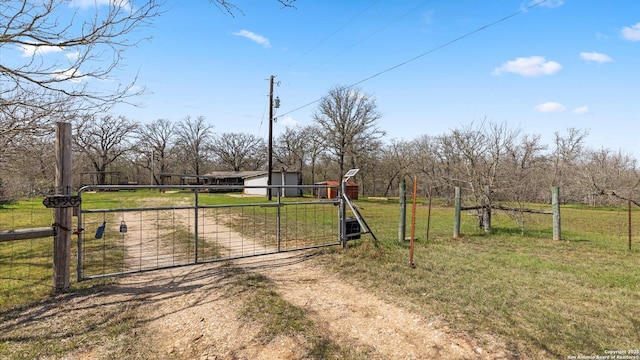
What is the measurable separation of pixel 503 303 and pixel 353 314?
190 cm

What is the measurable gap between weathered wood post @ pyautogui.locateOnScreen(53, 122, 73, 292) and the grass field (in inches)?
10.3

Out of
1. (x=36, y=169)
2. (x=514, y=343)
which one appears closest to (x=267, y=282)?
(x=514, y=343)

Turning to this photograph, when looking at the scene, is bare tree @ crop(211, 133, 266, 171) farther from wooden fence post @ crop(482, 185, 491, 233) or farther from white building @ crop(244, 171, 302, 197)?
wooden fence post @ crop(482, 185, 491, 233)

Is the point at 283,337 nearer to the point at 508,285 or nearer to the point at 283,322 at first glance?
the point at 283,322

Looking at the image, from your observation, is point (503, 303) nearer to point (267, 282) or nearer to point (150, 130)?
point (267, 282)

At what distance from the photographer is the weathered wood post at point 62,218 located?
412 centimetres

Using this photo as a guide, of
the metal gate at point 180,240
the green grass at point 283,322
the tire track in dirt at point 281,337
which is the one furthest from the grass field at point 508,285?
the green grass at point 283,322

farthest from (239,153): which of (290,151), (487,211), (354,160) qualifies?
(487,211)

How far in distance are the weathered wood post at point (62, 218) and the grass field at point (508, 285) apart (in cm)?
26

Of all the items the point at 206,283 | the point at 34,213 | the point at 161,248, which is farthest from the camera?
the point at 34,213

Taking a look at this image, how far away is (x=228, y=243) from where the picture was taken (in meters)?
7.55

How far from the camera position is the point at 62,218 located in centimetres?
417

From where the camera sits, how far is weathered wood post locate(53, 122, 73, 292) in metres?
4.12

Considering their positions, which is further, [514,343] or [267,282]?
[267,282]
